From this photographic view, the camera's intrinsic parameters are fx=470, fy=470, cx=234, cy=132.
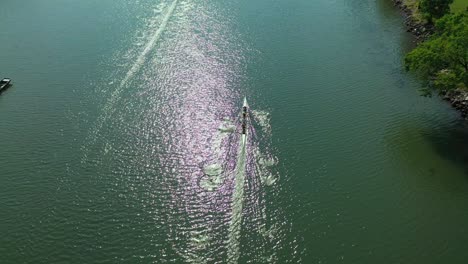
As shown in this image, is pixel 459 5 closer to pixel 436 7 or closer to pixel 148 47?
pixel 436 7

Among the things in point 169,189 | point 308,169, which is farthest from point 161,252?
point 308,169

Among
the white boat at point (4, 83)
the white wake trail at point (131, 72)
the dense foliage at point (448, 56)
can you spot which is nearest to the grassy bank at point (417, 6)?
the dense foliage at point (448, 56)

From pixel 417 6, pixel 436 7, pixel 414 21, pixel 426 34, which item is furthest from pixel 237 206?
pixel 417 6

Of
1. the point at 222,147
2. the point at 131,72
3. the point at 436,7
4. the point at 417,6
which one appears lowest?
the point at 222,147

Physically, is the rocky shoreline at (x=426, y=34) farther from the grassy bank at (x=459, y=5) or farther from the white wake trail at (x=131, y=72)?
the white wake trail at (x=131, y=72)

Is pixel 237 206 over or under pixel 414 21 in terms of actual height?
under

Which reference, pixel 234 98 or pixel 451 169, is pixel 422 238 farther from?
pixel 234 98
